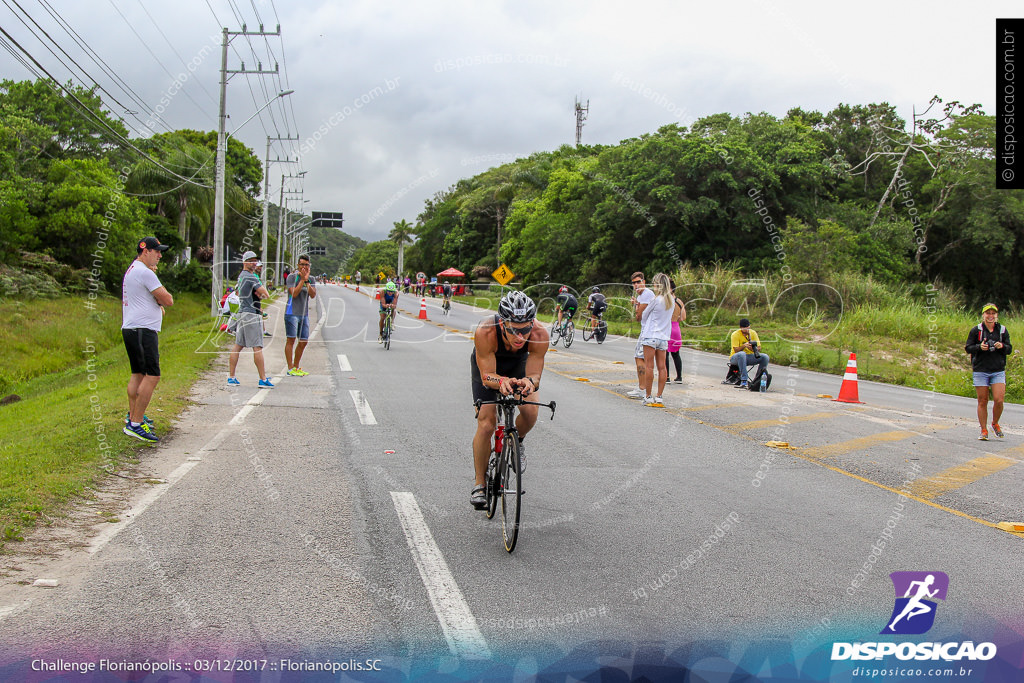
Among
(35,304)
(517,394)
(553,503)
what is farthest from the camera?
(35,304)

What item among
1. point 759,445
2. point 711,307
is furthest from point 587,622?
point 711,307

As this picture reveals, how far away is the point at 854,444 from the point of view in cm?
918

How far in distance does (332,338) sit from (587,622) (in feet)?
65.0

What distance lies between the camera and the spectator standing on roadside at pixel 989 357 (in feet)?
31.9

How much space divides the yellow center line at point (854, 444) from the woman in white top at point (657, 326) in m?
3.07

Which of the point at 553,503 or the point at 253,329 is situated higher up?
the point at 253,329

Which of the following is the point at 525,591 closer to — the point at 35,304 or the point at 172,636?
the point at 172,636

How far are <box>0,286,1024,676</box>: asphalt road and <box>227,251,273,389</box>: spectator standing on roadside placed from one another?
182 cm

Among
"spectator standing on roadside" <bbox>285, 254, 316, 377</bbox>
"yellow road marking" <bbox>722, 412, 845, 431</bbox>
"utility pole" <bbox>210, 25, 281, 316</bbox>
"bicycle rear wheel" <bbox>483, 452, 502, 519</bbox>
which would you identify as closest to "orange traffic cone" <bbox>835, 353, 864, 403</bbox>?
"yellow road marking" <bbox>722, 412, 845, 431</bbox>

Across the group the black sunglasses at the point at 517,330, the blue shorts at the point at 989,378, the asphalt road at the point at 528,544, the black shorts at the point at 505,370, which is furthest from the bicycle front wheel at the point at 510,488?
the blue shorts at the point at 989,378

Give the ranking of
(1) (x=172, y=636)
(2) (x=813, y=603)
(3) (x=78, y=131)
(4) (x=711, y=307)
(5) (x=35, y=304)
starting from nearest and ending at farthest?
(1) (x=172, y=636) → (2) (x=813, y=603) → (5) (x=35, y=304) → (4) (x=711, y=307) → (3) (x=78, y=131)

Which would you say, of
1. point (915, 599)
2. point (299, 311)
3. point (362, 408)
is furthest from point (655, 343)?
point (915, 599)

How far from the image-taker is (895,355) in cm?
2242

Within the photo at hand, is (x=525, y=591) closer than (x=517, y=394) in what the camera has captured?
Yes
